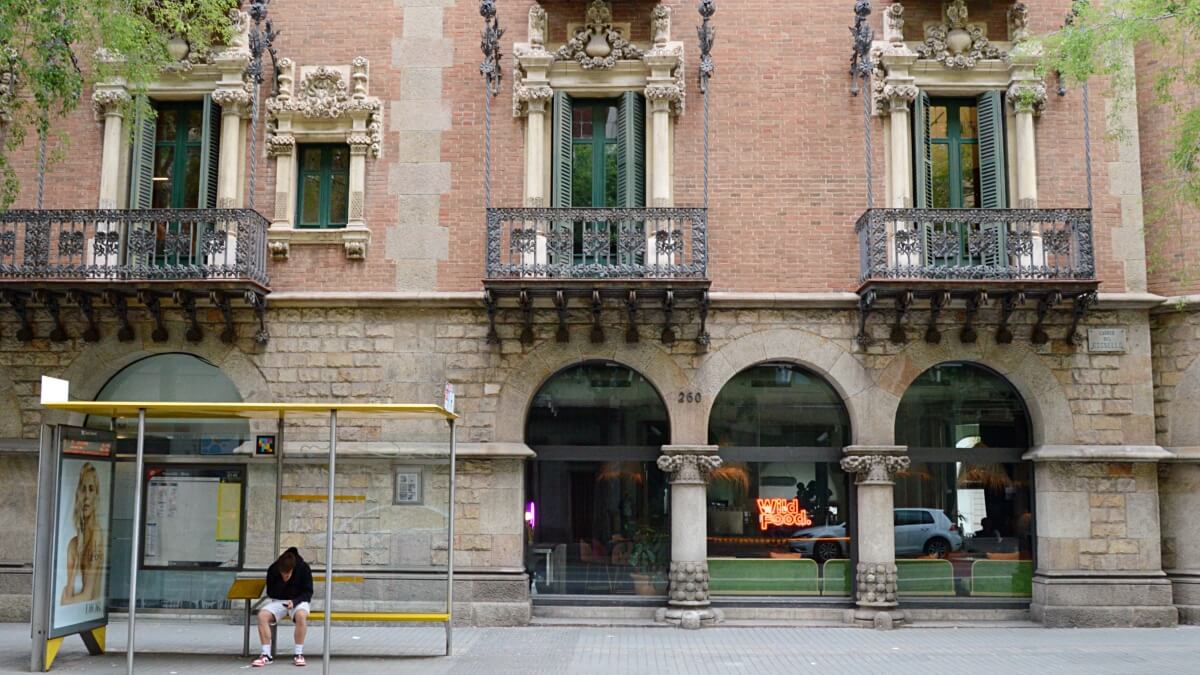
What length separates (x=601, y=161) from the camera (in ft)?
54.1

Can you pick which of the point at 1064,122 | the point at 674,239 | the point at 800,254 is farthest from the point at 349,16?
the point at 1064,122

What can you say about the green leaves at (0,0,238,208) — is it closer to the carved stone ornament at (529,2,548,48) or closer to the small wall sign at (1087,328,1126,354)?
the carved stone ornament at (529,2,548,48)

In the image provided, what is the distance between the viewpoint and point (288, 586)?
40.7ft

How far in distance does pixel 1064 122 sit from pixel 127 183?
48.1ft

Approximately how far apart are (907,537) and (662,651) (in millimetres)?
4816

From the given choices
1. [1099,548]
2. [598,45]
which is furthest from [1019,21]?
[1099,548]

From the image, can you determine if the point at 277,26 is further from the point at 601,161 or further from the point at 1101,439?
the point at 1101,439

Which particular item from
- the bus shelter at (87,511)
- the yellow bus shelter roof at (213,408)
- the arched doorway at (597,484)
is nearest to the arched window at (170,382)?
the bus shelter at (87,511)

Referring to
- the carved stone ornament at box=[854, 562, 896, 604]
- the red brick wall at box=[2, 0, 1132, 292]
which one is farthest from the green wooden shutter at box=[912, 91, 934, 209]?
the carved stone ornament at box=[854, 562, 896, 604]

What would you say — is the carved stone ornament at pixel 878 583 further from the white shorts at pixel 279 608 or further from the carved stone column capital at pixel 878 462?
the white shorts at pixel 279 608

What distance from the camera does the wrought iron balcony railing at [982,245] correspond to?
15.0 m

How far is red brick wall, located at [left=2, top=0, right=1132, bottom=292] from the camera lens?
1598 centimetres

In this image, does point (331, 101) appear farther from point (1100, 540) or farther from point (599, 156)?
point (1100, 540)

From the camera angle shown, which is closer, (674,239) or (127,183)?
(674,239)
